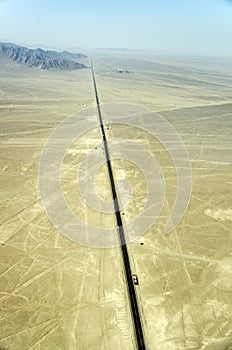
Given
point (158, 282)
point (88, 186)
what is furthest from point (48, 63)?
point (158, 282)

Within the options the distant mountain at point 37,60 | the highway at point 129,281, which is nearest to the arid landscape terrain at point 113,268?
the highway at point 129,281

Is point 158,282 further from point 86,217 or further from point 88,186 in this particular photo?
point 88,186

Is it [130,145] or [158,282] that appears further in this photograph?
[130,145]

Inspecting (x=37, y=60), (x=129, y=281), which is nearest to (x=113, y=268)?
(x=129, y=281)

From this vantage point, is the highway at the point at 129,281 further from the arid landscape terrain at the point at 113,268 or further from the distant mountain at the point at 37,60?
the distant mountain at the point at 37,60

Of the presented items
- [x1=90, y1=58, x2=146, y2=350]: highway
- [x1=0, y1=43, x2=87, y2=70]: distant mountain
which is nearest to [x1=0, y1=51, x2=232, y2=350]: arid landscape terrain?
[x1=90, y1=58, x2=146, y2=350]: highway

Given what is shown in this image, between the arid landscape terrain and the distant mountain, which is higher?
the distant mountain

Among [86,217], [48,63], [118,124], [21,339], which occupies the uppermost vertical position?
[48,63]

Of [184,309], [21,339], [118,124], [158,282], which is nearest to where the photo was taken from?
[21,339]

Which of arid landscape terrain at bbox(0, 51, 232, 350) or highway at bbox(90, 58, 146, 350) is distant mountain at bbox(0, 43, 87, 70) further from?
highway at bbox(90, 58, 146, 350)

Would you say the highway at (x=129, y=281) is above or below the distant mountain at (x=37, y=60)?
below

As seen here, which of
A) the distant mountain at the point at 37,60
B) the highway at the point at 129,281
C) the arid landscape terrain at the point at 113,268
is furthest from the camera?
the distant mountain at the point at 37,60
